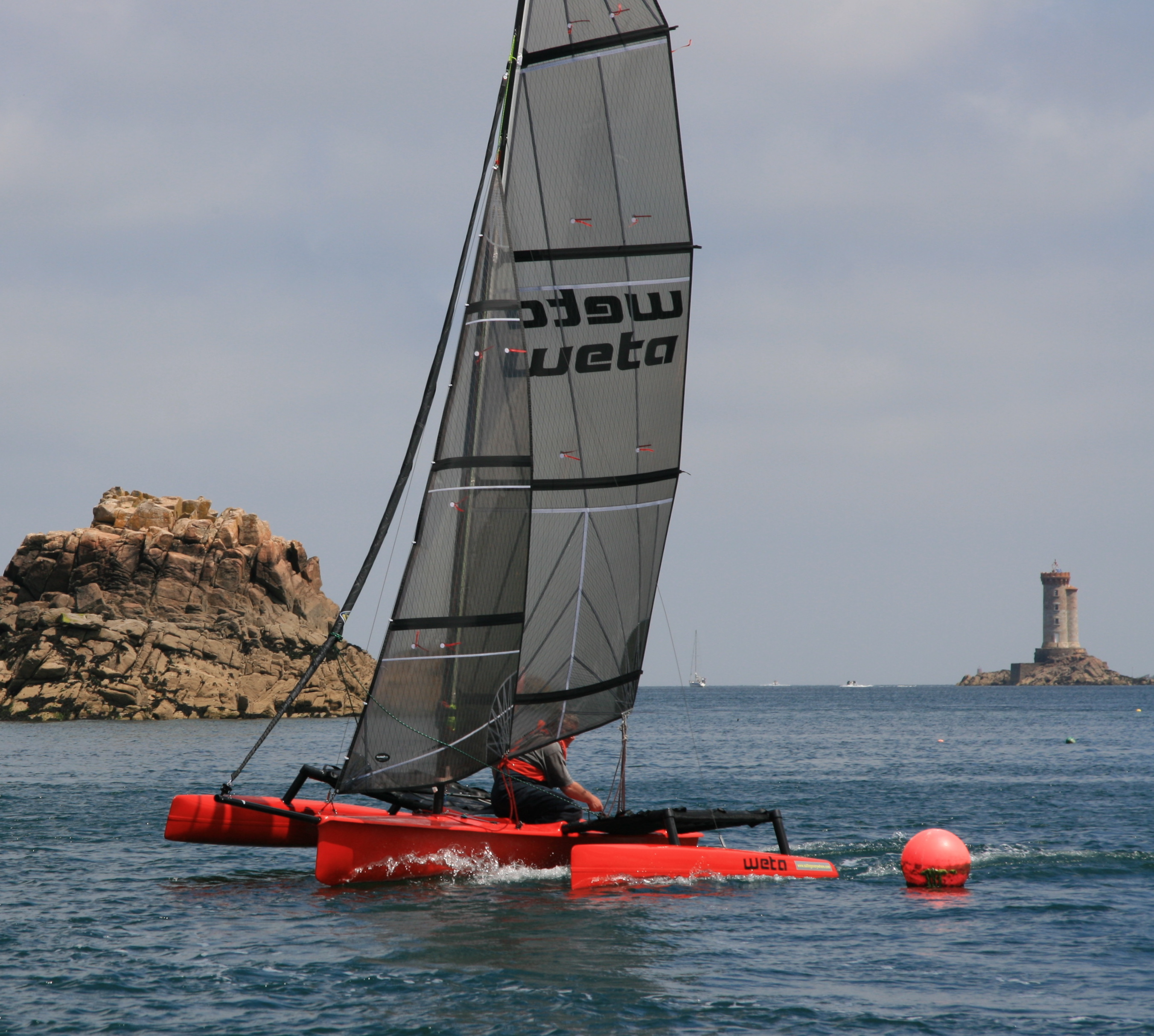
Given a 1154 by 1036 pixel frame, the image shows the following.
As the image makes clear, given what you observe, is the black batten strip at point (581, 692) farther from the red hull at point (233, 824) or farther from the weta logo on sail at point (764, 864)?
the weta logo on sail at point (764, 864)

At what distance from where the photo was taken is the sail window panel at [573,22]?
15.4 m

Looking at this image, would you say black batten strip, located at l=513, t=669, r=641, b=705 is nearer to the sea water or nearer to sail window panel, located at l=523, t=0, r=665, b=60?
the sea water

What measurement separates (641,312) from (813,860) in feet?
25.8

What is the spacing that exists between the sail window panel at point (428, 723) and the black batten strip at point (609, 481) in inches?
84.3

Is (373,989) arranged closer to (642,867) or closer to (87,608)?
(642,867)

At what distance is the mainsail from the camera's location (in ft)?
49.0

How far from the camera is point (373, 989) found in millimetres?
10641

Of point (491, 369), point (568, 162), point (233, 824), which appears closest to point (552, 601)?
point (491, 369)

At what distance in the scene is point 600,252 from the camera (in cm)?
1605

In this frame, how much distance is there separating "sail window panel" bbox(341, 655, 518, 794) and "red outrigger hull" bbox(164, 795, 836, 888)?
62cm

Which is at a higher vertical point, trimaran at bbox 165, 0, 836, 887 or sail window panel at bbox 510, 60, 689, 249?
sail window panel at bbox 510, 60, 689, 249

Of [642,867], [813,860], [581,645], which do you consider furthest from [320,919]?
[813,860]

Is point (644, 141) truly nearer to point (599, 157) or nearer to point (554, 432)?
point (599, 157)

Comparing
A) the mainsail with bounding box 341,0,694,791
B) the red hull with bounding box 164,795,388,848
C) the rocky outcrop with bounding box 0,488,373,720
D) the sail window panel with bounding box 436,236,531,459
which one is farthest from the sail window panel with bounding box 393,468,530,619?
the rocky outcrop with bounding box 0,488,373,720
